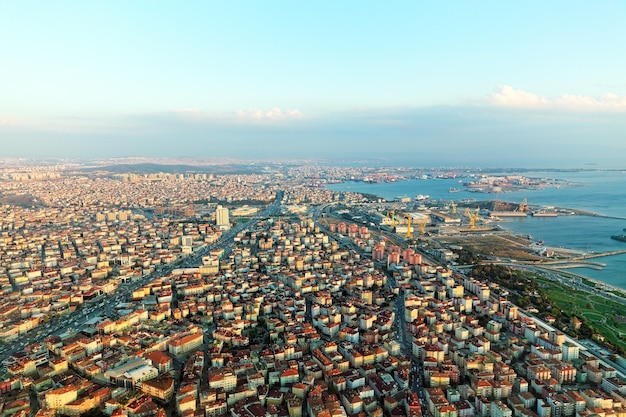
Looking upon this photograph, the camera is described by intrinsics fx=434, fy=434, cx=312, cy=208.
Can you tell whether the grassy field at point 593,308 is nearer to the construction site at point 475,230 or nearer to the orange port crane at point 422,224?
the construction site at point 475,230

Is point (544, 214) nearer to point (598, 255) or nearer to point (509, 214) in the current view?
point (509, 214)

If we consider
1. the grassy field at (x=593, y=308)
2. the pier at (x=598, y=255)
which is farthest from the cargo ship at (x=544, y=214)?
the grassy field at (x=593, y=308)

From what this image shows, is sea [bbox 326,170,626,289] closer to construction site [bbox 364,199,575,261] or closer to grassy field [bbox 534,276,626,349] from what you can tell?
construction site [bbox 364,199,575,261]

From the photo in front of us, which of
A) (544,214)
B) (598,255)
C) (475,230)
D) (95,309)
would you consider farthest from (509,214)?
(95,309)

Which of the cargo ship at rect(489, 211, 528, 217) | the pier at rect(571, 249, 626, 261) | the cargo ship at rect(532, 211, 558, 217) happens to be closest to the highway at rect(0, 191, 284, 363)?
the pier at rect(571, 249, 626, 261)

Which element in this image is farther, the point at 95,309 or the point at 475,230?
the point at 475,230

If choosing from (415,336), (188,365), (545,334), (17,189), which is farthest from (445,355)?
(17,189)

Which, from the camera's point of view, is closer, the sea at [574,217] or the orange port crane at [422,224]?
the sea at [574,217]

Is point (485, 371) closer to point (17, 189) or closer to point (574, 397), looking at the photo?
point (574, 397)

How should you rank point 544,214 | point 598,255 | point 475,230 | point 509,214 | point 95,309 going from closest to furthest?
1. point 95,309
2. point 598,255
3. point 475,230
4. point 544,214
5. point 509,214
